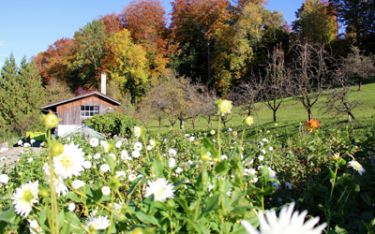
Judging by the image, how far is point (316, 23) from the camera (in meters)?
29.6

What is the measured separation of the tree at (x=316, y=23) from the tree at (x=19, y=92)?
18.1 metres

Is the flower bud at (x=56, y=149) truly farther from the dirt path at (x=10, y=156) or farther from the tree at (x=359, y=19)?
the tree at (x=359, y=19)

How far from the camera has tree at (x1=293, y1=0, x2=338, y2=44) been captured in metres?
29.3

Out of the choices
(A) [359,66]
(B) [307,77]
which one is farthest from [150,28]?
(B) [307,77]

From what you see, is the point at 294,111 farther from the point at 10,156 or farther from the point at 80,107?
the point at 10,156

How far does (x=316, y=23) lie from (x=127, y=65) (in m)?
13.6

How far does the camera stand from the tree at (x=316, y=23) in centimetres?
2933

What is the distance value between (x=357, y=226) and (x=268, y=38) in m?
30.1

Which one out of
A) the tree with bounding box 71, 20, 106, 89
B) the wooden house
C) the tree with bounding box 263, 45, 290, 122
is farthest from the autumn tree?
the tree with bounding box 263, 45, 290, 122

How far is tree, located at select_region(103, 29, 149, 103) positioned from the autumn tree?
3.80 feet

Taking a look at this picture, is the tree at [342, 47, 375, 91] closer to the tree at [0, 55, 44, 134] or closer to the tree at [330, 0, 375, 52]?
the tree at [330, 0, 375, 52]

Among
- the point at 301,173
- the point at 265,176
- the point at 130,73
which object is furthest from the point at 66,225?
the point at 130,73

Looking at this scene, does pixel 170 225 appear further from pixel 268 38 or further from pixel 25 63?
pixel 268 38

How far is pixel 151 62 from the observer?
30703 millimetres
